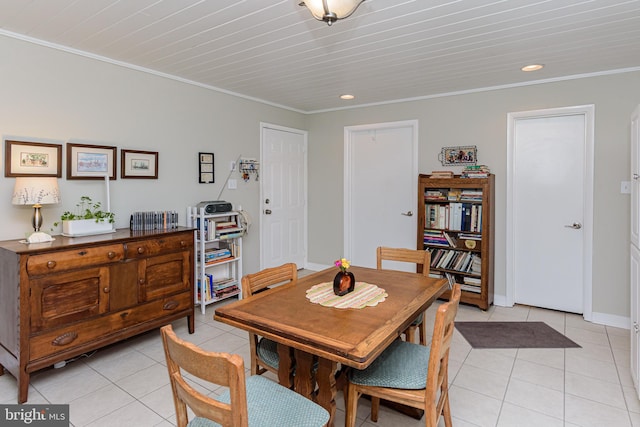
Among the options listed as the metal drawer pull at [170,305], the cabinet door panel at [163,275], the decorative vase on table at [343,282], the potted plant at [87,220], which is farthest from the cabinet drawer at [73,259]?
the decorative vase on table at [343,282]

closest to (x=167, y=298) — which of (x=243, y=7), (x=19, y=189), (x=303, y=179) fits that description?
(x=19, y=189)

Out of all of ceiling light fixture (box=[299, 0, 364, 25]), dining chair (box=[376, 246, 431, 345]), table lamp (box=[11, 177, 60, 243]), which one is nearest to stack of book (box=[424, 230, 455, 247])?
dining chair (box=[376, 246, 431, 345])

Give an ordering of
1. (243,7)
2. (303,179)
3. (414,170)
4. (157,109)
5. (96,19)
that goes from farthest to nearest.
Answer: (303,179) → (414,170) → (157,109) → (96,19) → (243,7)

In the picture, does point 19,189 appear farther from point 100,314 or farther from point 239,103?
point 239,103

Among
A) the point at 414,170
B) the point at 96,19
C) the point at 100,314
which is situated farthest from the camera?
the point at 414,170

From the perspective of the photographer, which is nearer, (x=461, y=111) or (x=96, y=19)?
(x=96, y=19)

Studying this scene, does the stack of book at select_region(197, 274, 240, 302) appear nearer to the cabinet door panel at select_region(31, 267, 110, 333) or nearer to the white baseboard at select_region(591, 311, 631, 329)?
the cabinet door panel at select_region(31, 267, 110, 333)

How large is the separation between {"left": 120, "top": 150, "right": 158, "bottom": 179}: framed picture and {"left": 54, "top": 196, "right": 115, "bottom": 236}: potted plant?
368 millimetres

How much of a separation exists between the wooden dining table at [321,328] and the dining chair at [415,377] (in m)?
0.13

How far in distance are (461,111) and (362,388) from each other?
135 inches

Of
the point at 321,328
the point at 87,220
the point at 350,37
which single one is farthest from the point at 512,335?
the point at 87,220

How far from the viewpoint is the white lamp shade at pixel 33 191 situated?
244 cm

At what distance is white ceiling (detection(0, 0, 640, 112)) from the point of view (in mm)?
2211

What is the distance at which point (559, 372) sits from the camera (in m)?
2.57
